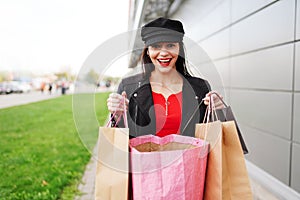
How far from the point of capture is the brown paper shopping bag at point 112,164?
923 mm

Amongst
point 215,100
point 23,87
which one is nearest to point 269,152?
point 215,100

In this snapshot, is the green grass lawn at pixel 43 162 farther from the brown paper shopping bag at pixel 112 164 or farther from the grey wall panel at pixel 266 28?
the grey wall panel at pixel 266 28

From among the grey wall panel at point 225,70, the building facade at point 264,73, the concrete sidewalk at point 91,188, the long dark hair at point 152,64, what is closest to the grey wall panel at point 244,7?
the building facade at point 264,73

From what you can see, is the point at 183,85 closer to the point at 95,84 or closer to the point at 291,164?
the point at 95,84

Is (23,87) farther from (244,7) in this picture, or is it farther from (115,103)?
(115,103)

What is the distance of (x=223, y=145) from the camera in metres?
1.02

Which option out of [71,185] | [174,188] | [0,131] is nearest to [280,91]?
[174,188]

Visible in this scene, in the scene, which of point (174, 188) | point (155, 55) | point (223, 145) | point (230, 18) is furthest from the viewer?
point (230, 18)

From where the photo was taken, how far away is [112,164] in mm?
934

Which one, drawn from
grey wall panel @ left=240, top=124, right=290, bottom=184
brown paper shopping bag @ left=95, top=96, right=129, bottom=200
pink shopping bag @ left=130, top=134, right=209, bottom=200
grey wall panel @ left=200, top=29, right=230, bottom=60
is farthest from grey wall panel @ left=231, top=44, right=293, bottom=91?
brown paper shopping bag @ left=95, top=96, right=129, bottom=200

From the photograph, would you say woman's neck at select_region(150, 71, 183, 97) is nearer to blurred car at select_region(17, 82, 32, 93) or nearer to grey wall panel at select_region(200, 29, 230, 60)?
grey wall panel at select_region(200, 29, 230, 60)

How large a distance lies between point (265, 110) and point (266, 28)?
0.60m

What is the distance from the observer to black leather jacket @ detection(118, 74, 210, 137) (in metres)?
1.09

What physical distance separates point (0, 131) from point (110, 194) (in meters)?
7.04
